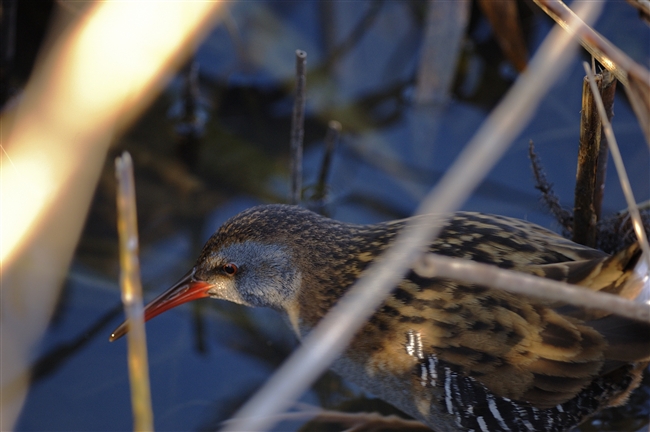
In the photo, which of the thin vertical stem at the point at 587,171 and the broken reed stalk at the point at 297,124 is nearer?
the thin vertical stem at the point at 587,171

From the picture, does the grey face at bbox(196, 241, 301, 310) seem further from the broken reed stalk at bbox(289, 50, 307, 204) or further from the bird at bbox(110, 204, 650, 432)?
the broken reed stalk at bbox(289, 50, 307, 204)

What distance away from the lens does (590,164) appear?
232cm

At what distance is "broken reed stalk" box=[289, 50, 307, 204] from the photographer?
8.44 feet

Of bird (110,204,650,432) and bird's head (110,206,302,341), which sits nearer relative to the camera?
bird (110,204,650,432)

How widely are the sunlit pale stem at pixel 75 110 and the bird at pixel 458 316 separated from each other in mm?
582

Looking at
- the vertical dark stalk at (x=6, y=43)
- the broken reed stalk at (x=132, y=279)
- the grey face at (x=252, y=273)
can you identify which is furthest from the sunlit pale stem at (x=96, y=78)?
the broken reed stalk at (x=132, y=279)

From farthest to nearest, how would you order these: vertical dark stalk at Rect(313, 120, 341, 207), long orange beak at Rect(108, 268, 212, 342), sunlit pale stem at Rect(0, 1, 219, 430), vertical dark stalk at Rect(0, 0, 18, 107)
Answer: vertical dark stalk at Rect(0, 0, 18, 107) → vertical dark stalk at Rect(313, 120, 341, 207) → sunlit pale stem at Rect(0, 1, 219, 430) → long orange beak at Rect(108, 268, 212, 342)

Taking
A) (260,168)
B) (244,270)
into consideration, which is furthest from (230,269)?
(260,168)

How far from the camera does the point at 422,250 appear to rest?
217 cm

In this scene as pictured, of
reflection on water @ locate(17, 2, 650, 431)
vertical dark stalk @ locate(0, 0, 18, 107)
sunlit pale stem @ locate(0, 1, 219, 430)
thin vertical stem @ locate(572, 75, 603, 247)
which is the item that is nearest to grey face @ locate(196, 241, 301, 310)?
reflection on water @ locate(17, 2, 650, 431)

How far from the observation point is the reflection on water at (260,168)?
8.69 ft

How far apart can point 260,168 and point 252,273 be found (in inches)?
40.7

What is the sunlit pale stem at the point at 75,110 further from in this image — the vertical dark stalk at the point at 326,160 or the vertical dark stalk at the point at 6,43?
the vertical dark stalk at the point at 326,160

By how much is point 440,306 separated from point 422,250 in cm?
17
